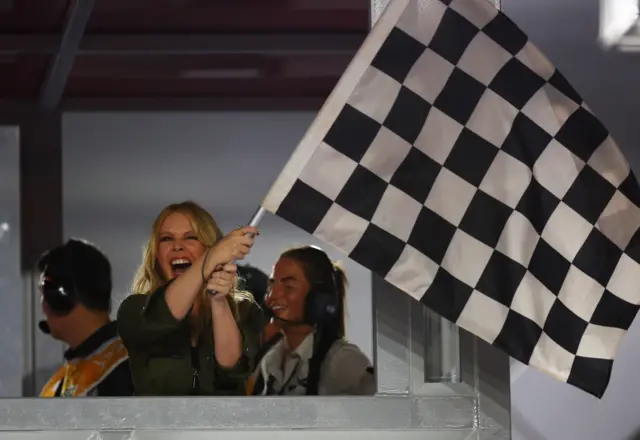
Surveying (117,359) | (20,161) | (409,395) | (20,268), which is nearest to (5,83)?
(20,161)

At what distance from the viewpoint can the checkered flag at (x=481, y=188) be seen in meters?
1.75

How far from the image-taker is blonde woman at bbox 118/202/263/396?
1.83 meters

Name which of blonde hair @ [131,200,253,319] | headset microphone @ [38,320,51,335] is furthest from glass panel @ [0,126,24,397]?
blonde hair @ [131,200,253,319]

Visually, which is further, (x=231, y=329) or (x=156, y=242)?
(x=156, y=242)

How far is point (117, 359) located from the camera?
2.31 m

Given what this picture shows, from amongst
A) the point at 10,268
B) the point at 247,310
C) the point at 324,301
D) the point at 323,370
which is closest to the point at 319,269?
the point at 324,301

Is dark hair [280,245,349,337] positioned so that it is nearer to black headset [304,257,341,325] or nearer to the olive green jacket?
black headset [304,257,341,325]

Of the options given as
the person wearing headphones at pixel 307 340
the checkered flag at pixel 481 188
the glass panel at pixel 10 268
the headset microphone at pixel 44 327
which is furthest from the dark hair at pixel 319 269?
the glass panel at pixel 10 268

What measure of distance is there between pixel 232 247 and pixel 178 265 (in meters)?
0.32

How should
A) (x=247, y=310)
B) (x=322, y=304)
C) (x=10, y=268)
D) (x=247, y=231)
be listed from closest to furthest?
(x=247, y=231) < (x=247, y=310) < (x=322, y=304) < (x=10, y=268)

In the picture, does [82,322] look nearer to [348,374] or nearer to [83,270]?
[83,270]

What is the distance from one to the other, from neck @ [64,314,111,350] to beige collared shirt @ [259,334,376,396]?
1.75ft

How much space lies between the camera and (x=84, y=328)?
254cm

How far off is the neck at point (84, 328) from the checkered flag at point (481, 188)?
1.01 m
